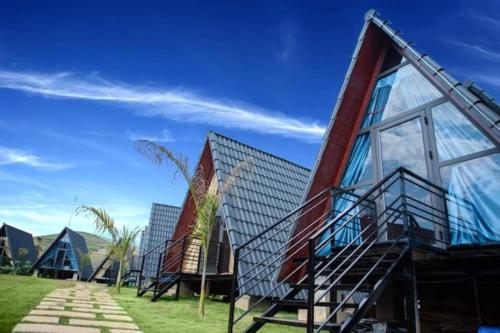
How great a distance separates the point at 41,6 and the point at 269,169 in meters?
9.02

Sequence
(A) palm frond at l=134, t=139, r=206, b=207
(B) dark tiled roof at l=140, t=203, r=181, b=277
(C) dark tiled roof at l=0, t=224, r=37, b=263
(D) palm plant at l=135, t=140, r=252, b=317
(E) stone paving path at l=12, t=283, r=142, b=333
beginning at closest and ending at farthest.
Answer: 1. (E) stone paving path at l=12, t=283, r=142, b=333
2. (D) palm plant at l=135, t=140, r=252, b=317
3. (A) palm frond at l=134, t=139, r=206, b=207
4. (B) dark tiled roof at l=140, t=203, r=181, b=277
5. (C) dark tiled roof at l=0, t=224, r=37, b=263

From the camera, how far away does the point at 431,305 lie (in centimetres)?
581

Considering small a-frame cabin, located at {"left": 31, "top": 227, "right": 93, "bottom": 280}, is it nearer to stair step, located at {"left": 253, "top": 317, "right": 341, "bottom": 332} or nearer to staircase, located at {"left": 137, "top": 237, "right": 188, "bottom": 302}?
staircase, located at {"left": 137, "top": 237, "right": 188, "bottom": 302}

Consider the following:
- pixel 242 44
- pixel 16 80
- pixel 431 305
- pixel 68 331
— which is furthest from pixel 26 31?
pixel 431 305

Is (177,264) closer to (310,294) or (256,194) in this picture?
(256,194)

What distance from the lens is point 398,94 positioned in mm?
7035

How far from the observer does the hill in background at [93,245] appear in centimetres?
3178

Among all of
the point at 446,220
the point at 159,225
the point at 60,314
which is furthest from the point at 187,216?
the point at 446,220

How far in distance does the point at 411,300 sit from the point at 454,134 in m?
3.13

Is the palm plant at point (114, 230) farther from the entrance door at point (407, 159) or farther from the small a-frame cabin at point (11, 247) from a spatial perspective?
the small a-frame cabin at point (11, 247)

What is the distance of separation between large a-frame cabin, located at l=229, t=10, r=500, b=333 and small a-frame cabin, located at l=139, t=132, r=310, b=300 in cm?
230

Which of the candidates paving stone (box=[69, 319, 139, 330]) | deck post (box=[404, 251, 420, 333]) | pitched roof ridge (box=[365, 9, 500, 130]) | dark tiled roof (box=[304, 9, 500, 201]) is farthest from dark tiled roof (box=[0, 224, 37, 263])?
deck post (box=[404, 251, 420, 333])

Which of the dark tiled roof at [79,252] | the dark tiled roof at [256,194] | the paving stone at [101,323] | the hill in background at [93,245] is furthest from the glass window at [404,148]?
the hill in background at [93,245]

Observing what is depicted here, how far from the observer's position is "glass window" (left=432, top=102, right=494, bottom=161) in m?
5.27
